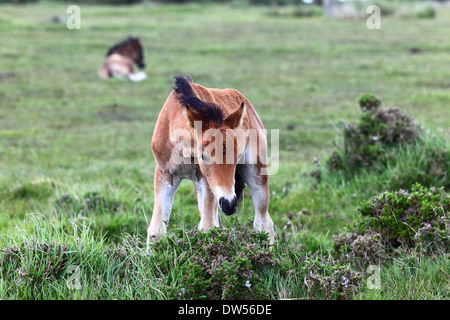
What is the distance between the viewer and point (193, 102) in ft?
13.1

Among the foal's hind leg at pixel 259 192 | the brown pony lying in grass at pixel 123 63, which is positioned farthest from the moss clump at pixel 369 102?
the brown pony lying in grass at pixel 123 63

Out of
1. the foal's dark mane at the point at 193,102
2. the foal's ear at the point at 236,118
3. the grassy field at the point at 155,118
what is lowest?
the grassy field at the point at 155,118

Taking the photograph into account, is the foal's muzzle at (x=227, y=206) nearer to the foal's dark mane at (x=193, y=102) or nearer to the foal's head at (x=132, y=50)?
the foal's dark mane at (x=193, y=102)

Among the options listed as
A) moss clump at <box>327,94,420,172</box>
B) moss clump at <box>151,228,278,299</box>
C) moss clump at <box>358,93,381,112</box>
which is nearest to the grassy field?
moss clump at <box>151,228,278,299</box>

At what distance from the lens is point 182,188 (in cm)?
774

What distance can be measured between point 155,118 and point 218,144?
9.14m

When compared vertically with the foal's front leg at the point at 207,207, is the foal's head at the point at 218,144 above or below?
above

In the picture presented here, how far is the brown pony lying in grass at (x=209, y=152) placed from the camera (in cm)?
374

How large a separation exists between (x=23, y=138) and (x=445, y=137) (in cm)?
779

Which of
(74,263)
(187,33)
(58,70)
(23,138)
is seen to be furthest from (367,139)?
(187,33)

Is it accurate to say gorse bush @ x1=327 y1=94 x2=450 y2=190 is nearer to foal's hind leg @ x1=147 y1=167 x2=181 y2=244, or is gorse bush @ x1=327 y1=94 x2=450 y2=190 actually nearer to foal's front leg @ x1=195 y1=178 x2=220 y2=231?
foal's front leg @ x1=195 y1=178 x2=220 y2=231

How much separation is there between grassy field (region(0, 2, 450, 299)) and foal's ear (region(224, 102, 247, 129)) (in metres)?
1.01

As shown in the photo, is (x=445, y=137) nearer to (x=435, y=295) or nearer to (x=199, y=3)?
(x=435, y=295)

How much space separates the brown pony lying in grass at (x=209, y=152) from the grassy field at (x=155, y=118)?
294 millimetres
